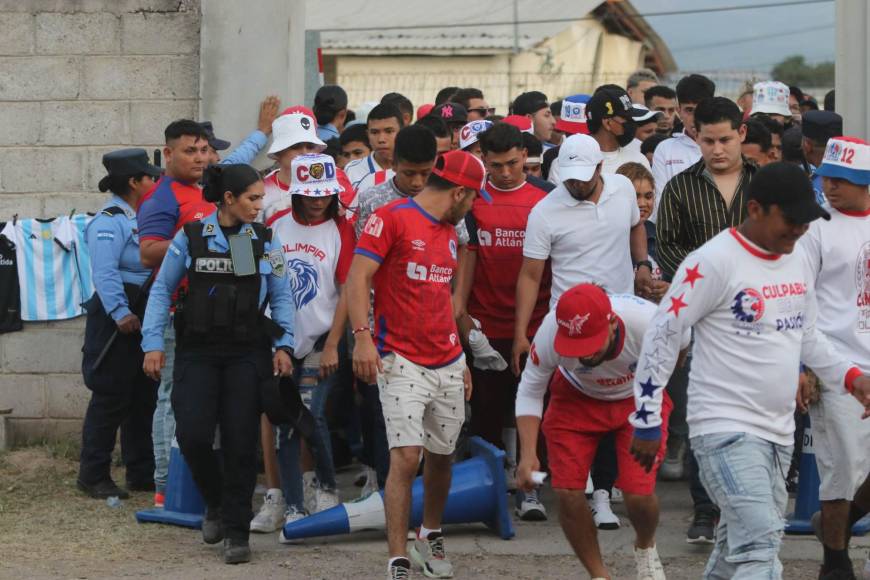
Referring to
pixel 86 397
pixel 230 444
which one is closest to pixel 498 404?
pixel 230 444

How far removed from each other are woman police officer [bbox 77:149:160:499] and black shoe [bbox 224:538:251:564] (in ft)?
5.66

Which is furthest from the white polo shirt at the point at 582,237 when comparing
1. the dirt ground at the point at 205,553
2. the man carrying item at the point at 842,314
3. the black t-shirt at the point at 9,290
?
the black t-shirt at the point at 9,290

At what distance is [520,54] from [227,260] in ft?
84.5

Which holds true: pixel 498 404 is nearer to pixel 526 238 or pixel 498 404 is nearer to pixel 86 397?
pixel 526 238

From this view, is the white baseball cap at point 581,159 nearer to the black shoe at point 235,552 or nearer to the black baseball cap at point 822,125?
the black baseball cap at point 822,125

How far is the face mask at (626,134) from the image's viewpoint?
9039mm

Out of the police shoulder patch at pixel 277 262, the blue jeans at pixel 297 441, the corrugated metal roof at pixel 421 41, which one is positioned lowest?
the blue jeans at pixel 297 441

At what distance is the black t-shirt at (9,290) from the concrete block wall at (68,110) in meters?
0.10

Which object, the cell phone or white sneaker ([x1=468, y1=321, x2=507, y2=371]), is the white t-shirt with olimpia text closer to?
the cell phone

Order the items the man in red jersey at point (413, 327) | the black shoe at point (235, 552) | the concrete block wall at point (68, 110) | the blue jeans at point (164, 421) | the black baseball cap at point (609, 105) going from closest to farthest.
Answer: the man in red jersey at point (413, 327) < the black shoe at point (235, 552) < the blue jeans at point (164, 421) < the black baseball cap at point (609, 105) < the concrete block wall at point (68, 110)

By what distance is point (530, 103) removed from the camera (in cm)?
1136

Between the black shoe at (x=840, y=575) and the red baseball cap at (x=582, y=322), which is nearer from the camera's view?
the red baseball cap at (x=582, y=322)

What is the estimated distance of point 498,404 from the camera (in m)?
8.55

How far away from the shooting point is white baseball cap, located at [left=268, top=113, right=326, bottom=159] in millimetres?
8430
